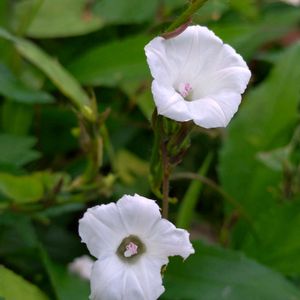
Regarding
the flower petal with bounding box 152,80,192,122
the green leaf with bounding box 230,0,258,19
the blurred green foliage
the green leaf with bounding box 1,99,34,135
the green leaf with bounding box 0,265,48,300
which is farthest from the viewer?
the green leaf with bounding box 230,0,258,19

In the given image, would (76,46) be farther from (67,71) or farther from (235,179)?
(235,179)

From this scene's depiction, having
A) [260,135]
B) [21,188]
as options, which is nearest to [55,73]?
[21,188]

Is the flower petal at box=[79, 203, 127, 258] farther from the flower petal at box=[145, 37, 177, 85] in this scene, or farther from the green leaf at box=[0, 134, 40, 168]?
the green leaf at box=[0, 134, 40, 168]

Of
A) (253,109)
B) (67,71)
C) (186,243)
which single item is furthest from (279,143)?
(186,243)

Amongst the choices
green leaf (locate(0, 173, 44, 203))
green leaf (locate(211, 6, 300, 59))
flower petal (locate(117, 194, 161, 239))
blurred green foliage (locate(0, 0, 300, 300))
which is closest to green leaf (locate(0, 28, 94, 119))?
blurred green foliage (locate(0, 0, 300, 300))

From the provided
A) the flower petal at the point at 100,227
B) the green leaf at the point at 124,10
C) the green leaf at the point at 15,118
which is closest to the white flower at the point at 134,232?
the flower petal at the point at 100,227

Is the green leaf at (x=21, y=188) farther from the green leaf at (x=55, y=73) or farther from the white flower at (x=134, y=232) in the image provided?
the white flower at (x=134, y=232)

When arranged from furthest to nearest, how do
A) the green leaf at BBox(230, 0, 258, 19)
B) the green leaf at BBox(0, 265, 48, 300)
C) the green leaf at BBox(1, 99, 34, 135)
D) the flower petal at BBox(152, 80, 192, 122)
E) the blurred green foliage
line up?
the green leaf at BBox(230, 0, 258, 19) → the green leaf at BBox(1, 99, 34, 135) → the blurred green foliage → the green leaf at BBox(0, 265, 48, 300) → the flower petal at BBox(152, 80, 192, 122)
